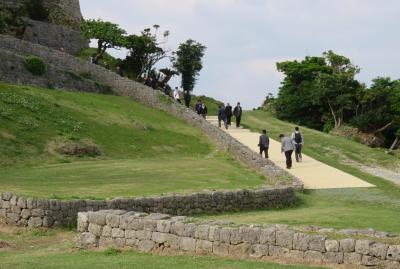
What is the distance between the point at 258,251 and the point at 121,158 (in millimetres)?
18187

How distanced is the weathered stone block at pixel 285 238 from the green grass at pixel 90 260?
1.54 ft

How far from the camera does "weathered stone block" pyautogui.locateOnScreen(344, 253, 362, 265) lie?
10805mm

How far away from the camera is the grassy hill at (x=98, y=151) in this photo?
806 inches

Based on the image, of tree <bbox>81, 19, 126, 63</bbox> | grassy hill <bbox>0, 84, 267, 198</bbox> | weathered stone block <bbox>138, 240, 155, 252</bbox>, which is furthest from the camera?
tree <bbox>81, 19, 126, 63</bbox>

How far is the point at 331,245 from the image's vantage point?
36.4 feet

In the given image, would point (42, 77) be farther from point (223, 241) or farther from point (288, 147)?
point (223, 241)

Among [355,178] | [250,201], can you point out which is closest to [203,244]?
[250,201]

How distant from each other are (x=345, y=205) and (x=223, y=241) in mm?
9660

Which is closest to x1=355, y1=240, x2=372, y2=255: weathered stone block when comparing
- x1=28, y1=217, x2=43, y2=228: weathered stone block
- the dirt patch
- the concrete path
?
x1=28, y1=217, x2=43, y2=228: weathered stone block

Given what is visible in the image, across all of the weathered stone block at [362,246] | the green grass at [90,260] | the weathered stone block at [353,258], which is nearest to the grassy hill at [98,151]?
the green grass at [90,260]

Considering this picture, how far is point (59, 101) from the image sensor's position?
3644 centimetres

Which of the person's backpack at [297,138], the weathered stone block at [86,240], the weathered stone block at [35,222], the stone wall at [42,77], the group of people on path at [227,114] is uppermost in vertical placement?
the stone wall at [42,77]

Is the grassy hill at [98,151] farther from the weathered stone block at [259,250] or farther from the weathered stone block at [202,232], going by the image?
the weathered stone block at [259,250]

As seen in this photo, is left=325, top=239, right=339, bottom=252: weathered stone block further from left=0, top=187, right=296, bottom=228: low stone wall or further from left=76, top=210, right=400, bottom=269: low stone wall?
left=0, top=187, right=296, bottom=228: low stone wall
